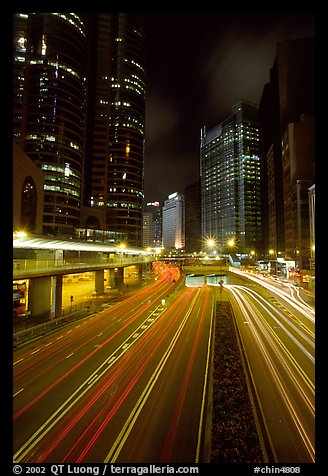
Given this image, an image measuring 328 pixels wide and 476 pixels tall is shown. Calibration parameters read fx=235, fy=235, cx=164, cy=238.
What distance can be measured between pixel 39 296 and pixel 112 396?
62.5ft

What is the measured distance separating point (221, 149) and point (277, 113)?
67455mm

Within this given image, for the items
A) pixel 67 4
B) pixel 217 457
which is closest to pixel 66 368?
pixel 217 457

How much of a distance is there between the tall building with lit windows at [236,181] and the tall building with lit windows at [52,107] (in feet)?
308

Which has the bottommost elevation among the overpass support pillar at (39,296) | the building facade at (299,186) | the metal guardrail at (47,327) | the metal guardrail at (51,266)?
the metal guardrail at (47,327)

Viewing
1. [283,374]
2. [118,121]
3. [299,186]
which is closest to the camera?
[283,374]

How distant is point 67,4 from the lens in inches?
137

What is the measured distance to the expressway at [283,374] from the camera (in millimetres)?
8102

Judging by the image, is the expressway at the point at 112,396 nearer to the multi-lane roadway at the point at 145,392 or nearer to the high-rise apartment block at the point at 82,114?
the multi-lane roadway at the point at 145,392

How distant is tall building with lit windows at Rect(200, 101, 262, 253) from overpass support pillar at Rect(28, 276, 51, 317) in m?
116

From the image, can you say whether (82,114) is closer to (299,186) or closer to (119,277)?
(119,277)

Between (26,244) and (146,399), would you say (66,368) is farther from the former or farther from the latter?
(26,244)

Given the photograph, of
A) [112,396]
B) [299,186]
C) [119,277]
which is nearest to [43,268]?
[112,396]

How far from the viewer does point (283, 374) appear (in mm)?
12602

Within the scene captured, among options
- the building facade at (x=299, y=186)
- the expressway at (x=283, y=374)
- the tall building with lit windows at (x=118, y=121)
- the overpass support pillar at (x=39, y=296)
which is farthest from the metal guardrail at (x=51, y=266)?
the tall building with lit windows at (x=118, y=121)
